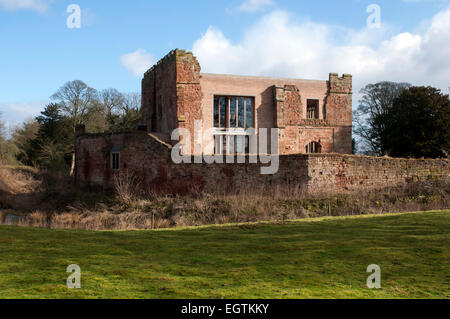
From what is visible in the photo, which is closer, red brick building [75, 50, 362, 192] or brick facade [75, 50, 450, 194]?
brick facade [75, 50, 450, 194]

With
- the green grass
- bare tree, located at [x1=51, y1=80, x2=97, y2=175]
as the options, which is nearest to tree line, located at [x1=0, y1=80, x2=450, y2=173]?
bare tree, located at [x1=51, y1=80, x2=97, y2=175]

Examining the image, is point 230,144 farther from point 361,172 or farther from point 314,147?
point 361,172

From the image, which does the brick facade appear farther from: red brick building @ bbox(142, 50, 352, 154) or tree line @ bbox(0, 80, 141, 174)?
tree line @ bbox(0, 80, 141, 174)

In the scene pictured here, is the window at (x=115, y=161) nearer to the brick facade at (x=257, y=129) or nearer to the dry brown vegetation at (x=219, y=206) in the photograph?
the brick facade at (x=257, y=129)

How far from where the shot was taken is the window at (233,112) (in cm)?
2745

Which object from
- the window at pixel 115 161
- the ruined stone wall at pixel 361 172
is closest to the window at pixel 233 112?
the window at pixel 115 161

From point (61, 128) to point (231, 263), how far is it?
4017cm

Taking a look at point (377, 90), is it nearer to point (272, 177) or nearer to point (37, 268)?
point (272, 177)

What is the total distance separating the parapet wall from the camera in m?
20.9

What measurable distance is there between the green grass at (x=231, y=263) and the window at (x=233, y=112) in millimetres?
16865

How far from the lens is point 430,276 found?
19.9ft

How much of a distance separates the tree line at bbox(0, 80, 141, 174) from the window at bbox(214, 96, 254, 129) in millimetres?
15113

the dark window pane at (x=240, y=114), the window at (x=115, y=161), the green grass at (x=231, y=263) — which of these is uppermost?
the dark window pane at (x=240, y=114)
